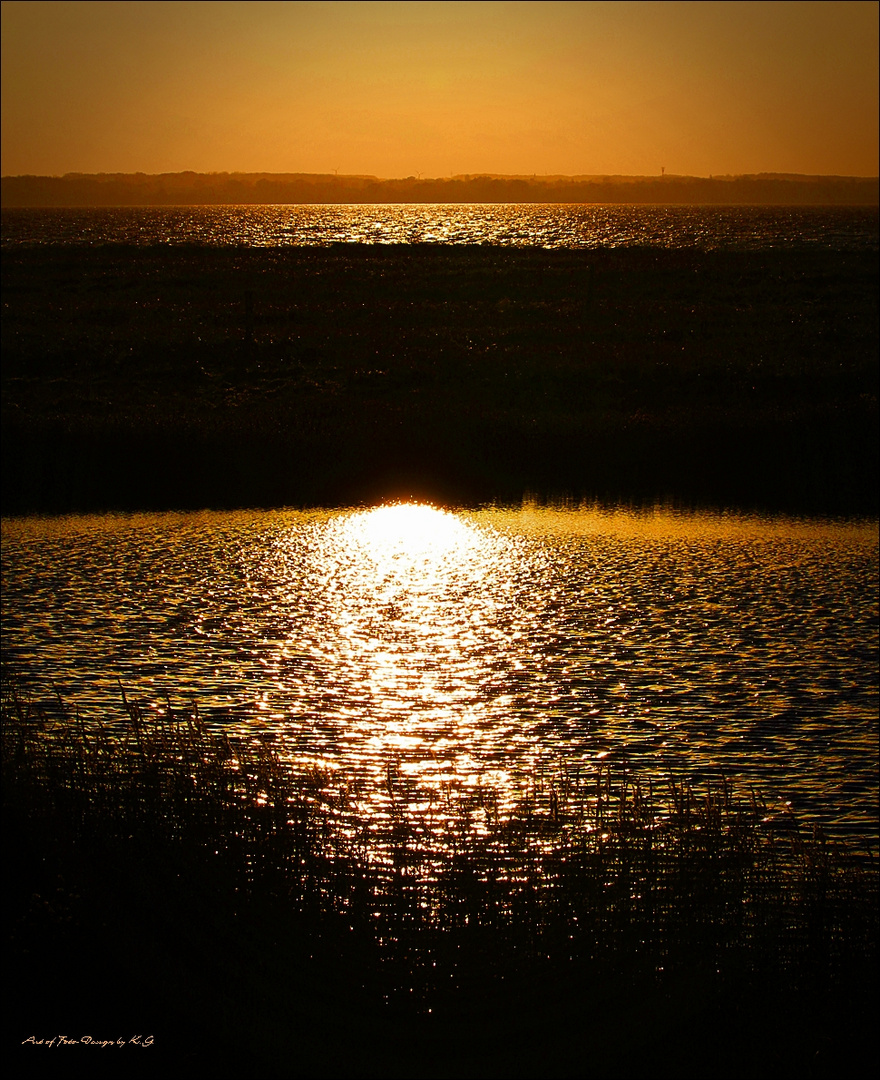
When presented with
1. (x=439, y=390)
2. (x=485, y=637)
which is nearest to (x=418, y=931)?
(x=485, y=637)

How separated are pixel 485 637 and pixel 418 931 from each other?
207 inches

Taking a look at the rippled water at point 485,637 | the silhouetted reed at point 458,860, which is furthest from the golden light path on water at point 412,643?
the silhouetted reed at point 458,860

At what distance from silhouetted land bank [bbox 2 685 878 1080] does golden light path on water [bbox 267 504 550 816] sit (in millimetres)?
956

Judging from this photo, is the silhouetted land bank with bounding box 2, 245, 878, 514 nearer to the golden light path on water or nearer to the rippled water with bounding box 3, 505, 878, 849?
the rippled water with bounding box 3, 505, 878, 849

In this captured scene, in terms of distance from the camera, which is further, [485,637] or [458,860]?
[485,637]

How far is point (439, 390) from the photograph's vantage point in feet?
86.3

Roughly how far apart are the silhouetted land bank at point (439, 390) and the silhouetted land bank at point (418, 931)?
10590mm

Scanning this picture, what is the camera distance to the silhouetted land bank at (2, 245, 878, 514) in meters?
18.6

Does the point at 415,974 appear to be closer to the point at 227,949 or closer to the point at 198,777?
the point at 227,949

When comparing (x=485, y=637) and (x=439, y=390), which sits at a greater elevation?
(x=439, y=390)

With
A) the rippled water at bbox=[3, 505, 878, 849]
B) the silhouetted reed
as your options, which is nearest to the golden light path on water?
the rippled water at bbox=[3, 505, 878, 849]

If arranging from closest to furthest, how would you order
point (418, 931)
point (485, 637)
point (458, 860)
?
point (418, 931) < point (458, 860) < point (485, 637)

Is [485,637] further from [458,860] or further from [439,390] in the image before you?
[439,390]

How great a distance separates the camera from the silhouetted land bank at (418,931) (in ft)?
15.9
